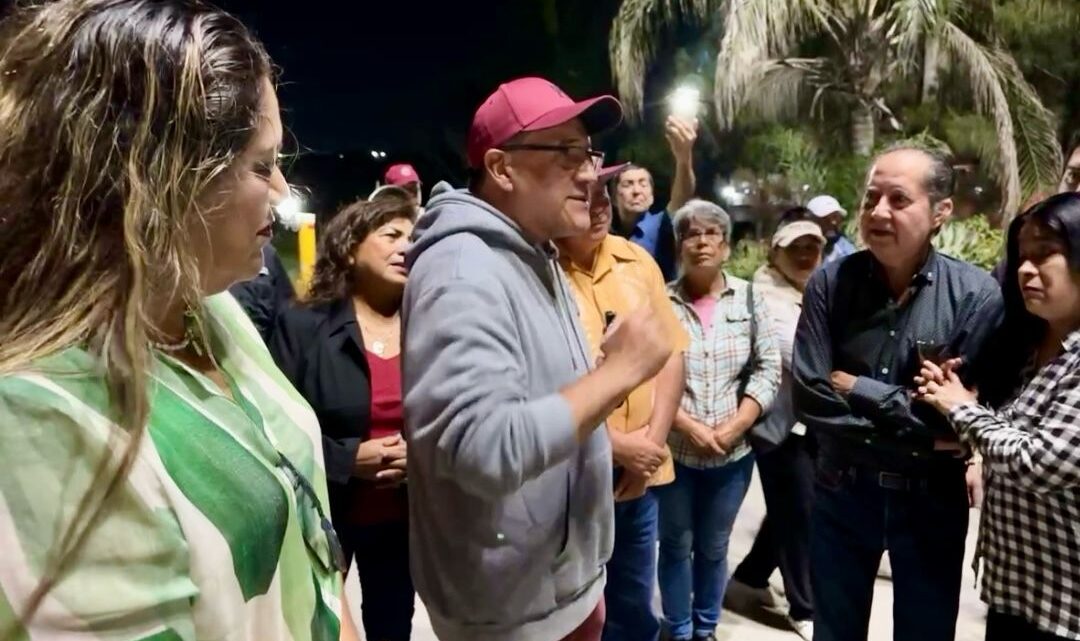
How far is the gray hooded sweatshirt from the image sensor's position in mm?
1524

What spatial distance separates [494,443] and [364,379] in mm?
1155

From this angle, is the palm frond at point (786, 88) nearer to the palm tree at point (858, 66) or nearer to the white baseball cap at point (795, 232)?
the palm tree at point (858, 66)

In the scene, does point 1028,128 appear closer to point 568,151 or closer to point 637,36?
point 637,36

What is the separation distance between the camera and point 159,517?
84 cm

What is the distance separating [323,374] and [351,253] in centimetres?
41

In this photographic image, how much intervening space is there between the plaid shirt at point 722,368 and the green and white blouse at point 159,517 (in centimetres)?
250

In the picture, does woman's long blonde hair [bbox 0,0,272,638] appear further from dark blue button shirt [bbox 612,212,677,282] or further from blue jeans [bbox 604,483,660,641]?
dark blue button shirt [bbox 612,212,677,282]

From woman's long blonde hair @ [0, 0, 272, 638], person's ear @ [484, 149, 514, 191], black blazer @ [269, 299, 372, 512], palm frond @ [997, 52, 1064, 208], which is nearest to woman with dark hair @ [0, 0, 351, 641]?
woman's long blonde hair @ [0, 0, 272, 638]

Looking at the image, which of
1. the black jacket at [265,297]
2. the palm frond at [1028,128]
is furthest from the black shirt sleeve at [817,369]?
the palm frond at [1028,128]

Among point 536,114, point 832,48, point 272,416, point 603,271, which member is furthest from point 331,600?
point 832,48

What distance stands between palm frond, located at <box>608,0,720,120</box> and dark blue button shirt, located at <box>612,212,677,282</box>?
5707 millimetres

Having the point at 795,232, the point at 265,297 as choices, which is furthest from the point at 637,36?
the point at 265,297

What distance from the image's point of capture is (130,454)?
0.81m

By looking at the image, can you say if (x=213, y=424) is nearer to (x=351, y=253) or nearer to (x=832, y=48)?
(x=351, y=253)
